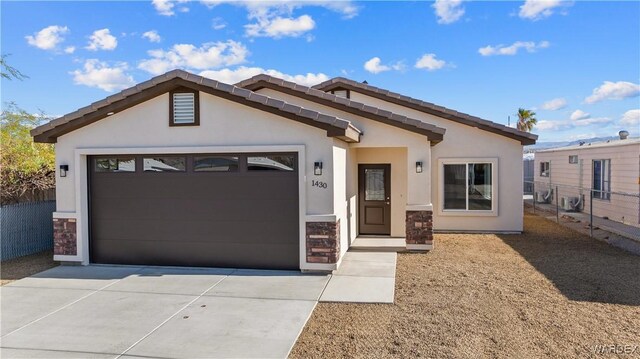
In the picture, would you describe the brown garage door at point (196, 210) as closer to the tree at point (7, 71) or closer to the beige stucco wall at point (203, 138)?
the beige stucco wall at point (203, 138)

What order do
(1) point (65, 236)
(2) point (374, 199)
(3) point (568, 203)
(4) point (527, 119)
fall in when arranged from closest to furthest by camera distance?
(1) point (65, 236) < (2) point (374, 199) < (3) point (568, 203) < (4) point (527, 119)

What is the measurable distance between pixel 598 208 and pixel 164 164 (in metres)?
14.8

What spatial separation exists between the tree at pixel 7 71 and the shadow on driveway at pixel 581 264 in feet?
44.7

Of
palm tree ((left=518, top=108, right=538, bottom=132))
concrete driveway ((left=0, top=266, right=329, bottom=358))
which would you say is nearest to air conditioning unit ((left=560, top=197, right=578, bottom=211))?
concrete driveway ((left=0, top=266, right=329, bottom=358))

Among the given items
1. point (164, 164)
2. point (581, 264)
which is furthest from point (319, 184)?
point (581, 264)

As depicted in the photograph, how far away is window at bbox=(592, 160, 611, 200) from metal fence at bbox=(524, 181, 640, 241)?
1.9 inches

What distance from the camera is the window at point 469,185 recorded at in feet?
42.4

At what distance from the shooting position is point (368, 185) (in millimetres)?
12188

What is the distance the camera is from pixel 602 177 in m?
15.6

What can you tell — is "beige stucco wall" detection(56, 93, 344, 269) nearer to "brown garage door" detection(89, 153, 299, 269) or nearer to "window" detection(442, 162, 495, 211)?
"brown garage door" detection(89, 153, 299, 269)

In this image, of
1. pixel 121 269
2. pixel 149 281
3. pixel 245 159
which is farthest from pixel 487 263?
pixel 121 269

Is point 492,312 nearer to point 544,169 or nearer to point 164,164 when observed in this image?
point 164,164

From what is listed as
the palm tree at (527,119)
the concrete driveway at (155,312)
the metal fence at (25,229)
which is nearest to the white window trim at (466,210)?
the concrete driveway at (155,312)

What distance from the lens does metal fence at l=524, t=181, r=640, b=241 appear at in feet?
41.6
